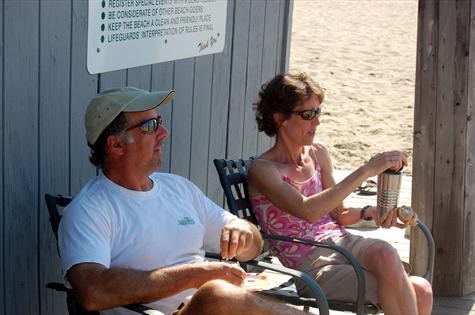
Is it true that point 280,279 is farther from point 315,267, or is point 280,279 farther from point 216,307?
point 216,307

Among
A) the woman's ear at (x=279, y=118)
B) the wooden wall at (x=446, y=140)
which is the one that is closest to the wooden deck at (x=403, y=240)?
the wooden wall at (x=446, y=140)

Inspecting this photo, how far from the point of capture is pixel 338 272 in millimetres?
4328

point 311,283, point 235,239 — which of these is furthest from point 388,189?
point 235,239

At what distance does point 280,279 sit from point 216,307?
0.98m

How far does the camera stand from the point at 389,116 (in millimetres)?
12055

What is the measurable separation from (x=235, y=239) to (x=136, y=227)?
37cm

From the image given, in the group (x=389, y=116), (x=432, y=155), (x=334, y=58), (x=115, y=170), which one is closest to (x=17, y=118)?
(x=115, y=170)

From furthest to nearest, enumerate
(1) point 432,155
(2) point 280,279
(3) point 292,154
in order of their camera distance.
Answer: (1) point 432,155 < (3) point 292,154 < (2) point 280,279

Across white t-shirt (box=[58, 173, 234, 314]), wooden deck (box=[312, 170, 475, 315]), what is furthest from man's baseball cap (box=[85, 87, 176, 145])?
wooden deck (box=[312, 170, 475, 315])

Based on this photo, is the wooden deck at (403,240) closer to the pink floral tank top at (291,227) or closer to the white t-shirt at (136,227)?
the pink floral tank top at (291,227)

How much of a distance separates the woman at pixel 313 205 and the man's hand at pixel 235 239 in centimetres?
56

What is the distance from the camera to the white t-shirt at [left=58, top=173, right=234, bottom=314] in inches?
136

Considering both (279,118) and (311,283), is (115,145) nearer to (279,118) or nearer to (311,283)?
(311,283)

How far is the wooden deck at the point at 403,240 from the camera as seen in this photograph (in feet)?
18.4
